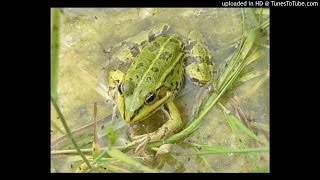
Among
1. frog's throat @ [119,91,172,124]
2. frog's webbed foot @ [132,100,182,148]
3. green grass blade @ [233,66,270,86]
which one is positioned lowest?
frog's webbed foot @ [132,100,182,148]

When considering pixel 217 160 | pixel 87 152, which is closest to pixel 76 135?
pixel 87 152

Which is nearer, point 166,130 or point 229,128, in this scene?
point 166,130

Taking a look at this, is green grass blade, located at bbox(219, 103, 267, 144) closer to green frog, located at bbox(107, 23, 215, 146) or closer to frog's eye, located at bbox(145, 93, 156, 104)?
green frog, located at bbox(107, 23, 215, 146)

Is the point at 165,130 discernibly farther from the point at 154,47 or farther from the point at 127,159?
the point at 154,47

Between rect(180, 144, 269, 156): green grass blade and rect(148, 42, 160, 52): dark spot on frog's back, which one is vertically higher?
rect(148, 42, 160, 52): dark spot on frog's back

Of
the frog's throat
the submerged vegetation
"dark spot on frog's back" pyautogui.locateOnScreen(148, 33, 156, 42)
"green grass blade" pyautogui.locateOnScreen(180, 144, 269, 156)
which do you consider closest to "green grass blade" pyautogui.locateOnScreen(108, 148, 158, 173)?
the submerged vegetation

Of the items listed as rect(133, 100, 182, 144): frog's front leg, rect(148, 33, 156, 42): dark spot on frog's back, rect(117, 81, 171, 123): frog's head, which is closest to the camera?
rect(117, 81, 171, 123): frog's head

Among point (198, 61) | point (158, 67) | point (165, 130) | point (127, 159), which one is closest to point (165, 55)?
point (158, 67)

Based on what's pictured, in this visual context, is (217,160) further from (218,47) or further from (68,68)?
(68,68)
